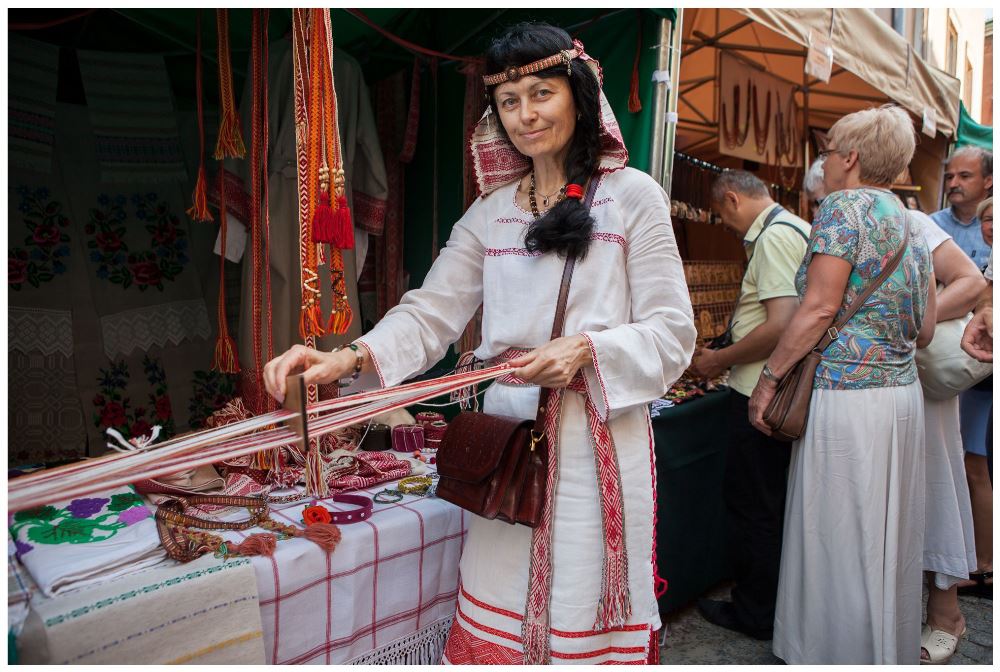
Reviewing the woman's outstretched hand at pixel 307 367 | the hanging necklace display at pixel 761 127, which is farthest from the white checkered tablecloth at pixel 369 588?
the hanging necklace display at pixel 761 127

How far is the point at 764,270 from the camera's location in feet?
8.98

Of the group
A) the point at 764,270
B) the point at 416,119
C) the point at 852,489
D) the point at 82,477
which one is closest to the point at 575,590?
the point at 82,477

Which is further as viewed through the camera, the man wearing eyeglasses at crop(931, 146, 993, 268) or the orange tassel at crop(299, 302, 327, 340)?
the man wearing eyeglasses at crop(931, 146, 993, 268)

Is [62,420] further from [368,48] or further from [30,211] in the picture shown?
[368,48]

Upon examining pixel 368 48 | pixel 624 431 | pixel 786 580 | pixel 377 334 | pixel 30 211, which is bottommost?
pixel 786 580

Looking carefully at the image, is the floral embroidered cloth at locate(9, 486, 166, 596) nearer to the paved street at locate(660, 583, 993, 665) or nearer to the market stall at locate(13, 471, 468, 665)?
the market stall at locate(13, 471, 468, 665)

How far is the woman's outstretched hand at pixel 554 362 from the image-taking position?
1.39 meters

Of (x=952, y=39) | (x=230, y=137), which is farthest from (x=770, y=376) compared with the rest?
(x=952, y=39)

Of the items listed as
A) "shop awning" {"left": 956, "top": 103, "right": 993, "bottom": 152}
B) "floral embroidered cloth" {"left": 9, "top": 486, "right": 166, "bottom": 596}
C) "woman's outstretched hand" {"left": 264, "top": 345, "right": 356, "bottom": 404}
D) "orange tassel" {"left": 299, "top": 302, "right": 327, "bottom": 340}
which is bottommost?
"floral embroidered cloth" {"left": 9, "top": 486, "right": 166, "bottom": 596}

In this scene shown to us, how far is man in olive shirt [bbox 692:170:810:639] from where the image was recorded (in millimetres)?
2703

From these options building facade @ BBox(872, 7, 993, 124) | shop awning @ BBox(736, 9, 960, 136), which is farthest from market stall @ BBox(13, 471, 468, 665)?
building facade @ BBox(872, 7, 993, 124)

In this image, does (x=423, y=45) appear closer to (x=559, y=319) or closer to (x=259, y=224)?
(x=259, y=224)

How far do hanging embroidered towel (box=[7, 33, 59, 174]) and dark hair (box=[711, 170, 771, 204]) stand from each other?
3.08 meters

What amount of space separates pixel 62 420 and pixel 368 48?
2.22 metres
